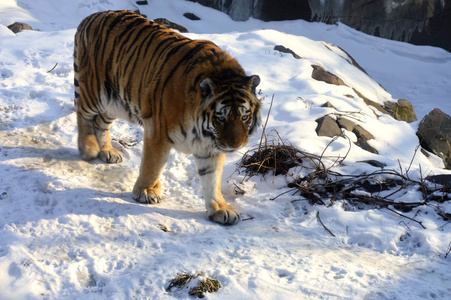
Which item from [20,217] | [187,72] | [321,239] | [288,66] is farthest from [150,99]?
[288,66]

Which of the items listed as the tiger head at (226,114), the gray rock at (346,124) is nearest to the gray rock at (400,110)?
the gray rock at (346,124)

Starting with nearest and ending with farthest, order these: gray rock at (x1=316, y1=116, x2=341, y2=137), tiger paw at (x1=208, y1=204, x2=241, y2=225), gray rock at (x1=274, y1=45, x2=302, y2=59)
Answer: tiger paw at (x1=208, y1=204, x2=241, y2=225), gray rock at (x1=316, y1=116, x2=341, y2=137), gray rock at (x1=274, y1=45, x2=302, y2=59)

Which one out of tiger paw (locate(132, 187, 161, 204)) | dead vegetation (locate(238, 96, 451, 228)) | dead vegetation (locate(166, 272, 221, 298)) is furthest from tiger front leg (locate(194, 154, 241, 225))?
Result: dead vegetation (locate(166, 272, 221, 298))

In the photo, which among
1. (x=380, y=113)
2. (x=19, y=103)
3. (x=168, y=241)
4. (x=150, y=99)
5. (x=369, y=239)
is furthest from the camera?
(x=380, y=113)

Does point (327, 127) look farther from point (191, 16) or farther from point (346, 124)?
point (191, 16)

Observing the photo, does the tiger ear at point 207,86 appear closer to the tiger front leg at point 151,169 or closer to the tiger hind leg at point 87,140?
the tiger front leg at point 151,169

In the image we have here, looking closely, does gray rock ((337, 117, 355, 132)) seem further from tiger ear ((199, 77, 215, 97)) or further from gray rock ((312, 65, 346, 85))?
tiger ear ((199, 77, 215, 97))

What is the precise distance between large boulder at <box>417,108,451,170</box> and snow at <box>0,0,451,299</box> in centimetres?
24

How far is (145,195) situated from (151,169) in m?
0.23

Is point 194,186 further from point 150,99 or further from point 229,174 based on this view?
point 150,99

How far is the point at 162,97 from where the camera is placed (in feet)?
11.0

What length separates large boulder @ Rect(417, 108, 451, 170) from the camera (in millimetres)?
5930

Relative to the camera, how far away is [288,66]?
7164mm

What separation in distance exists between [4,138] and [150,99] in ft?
5.68
